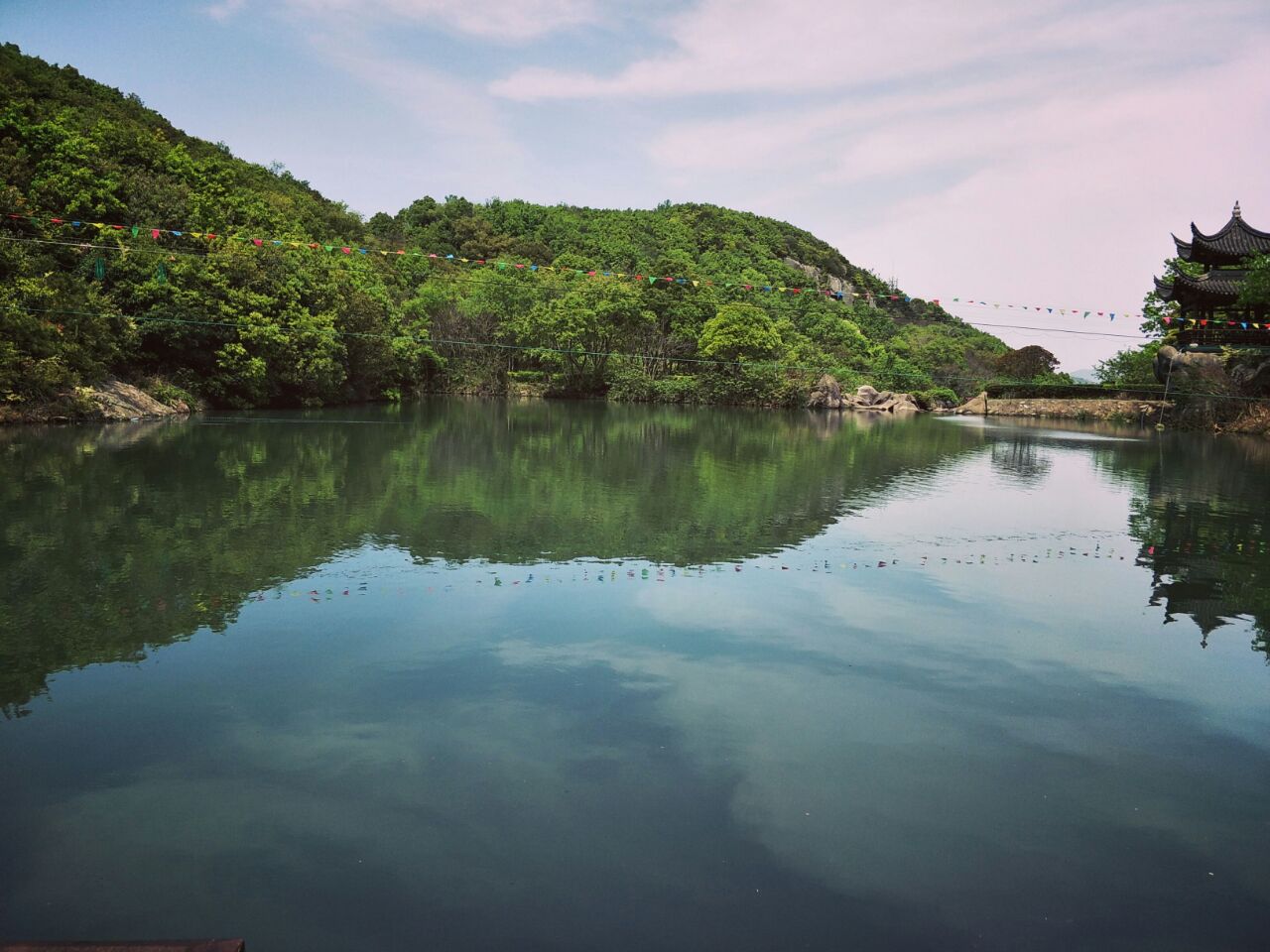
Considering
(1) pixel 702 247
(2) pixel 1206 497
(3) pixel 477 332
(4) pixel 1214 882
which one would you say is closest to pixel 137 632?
(4) pixel 1214 882

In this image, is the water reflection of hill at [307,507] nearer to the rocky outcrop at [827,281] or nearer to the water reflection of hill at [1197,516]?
the water reflection of hill at [1197,516]

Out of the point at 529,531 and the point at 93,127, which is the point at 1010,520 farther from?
the point at 93,127

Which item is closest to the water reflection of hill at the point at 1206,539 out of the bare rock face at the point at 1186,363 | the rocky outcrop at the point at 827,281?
the bare rock face at the point at 1186,363

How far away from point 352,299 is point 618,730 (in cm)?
3378

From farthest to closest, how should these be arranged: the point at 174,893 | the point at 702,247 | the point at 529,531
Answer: the point at 702,247 → the point at 529,531 → the point at 174,893

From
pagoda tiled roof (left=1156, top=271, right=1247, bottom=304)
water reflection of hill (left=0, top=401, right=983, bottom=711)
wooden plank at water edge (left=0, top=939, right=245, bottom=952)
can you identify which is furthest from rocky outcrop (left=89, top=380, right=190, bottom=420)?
pagoda tiled roof (left=1156, top=271, right=1247, bottom=304)

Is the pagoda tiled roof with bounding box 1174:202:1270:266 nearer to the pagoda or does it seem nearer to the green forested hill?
the pagoda

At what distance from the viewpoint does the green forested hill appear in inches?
982

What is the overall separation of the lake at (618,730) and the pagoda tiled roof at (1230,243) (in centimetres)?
2994

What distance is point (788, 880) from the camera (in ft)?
12.2

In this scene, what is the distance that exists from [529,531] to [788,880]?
301 inches

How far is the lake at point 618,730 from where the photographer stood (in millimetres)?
3521

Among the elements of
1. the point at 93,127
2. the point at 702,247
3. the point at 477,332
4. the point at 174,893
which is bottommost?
the point at 174,893

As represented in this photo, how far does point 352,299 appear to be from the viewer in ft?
117
